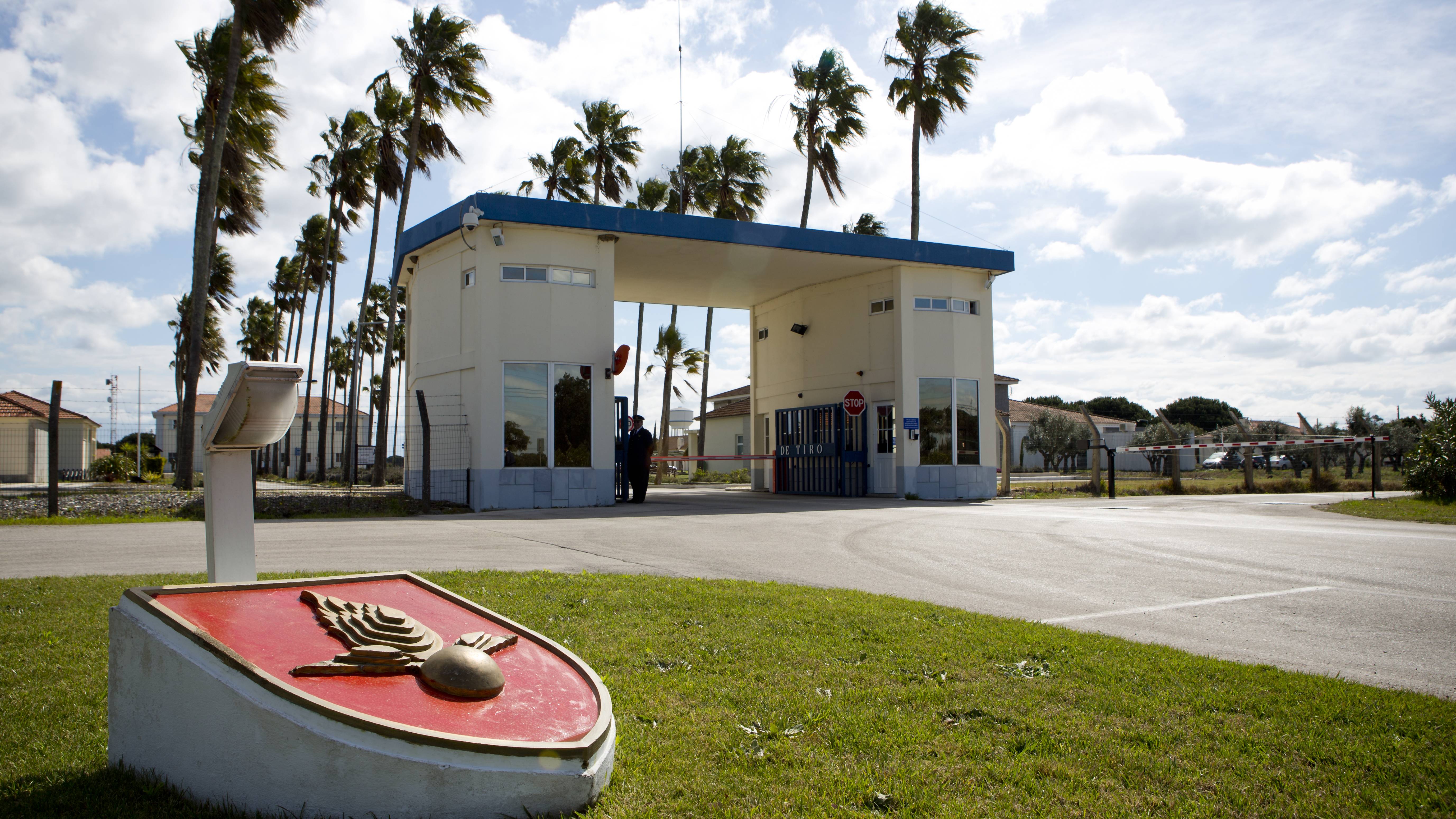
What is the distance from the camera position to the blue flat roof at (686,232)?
690 inches

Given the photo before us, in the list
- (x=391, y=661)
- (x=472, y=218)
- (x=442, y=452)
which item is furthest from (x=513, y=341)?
(x=391, y=661)

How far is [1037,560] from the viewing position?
950 cm

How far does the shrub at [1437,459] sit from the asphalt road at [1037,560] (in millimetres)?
3875

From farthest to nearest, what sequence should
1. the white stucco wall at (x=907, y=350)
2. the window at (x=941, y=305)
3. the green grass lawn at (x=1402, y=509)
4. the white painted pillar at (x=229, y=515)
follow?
the window at (x=941, y=305), the white stucco wall at (x=907, y=350), the green grass lawn at (x=1402, y=509), the white painted pillar at (x=229, y=515)

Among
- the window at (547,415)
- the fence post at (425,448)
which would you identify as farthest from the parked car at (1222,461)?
the fence post at (425,448)

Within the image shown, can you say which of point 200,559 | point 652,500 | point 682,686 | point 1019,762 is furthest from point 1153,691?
point 652,500

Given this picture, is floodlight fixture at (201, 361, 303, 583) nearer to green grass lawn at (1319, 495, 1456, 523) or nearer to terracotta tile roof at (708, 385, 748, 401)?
green grass lawn at (1319, 495, 1456, 523)

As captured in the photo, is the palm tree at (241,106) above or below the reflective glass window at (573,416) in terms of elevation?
above

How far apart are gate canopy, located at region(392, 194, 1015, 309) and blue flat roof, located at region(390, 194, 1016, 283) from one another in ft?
0.06

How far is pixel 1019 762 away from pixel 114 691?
338 centimetres

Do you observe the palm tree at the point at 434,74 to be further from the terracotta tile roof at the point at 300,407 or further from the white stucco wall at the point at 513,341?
the terracotta tile roof at the point at 300,407

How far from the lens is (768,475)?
92.3 feet

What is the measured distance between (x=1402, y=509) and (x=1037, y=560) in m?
10.7

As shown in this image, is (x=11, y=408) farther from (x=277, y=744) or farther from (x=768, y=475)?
(x=277, y=744)
